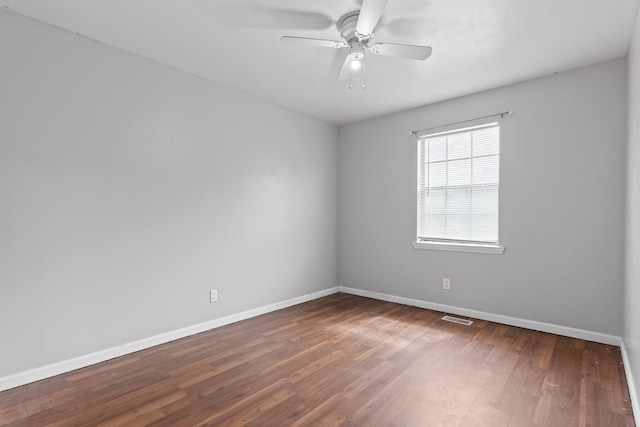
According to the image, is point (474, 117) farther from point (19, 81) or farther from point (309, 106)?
point (19, 81)

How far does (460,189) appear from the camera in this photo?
3.97m

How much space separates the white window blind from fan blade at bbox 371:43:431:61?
1.76 meters

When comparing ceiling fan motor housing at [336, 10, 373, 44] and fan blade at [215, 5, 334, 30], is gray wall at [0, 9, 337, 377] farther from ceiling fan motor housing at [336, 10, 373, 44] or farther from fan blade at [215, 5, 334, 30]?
ceiling fan motor housing at [336, 10, 373, 44]

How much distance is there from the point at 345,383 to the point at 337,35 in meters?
2.66

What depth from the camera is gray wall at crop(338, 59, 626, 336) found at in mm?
3000

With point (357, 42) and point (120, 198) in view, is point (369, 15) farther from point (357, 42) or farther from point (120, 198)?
point (120, 198)

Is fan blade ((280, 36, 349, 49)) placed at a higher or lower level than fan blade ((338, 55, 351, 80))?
higher

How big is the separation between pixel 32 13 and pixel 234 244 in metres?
2.50

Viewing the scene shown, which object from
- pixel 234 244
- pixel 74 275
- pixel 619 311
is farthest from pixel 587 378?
pixel 74 275

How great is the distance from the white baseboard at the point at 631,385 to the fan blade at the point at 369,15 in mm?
2670

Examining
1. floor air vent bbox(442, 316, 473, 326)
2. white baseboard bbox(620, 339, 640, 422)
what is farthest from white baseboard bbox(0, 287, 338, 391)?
white baseboard bbox(620, 339, 640, 422)

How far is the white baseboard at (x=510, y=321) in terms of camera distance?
3.03 metres

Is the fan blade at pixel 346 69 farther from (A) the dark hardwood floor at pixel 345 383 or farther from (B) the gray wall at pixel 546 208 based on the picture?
(A) the dark hardwood floor at pixel 345 383

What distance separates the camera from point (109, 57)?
2.77 m
